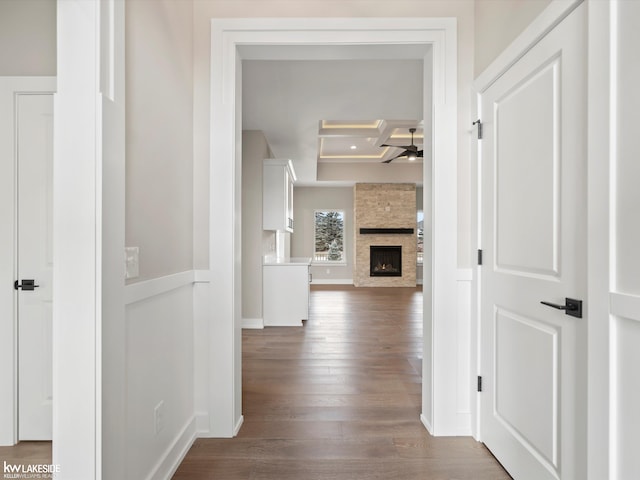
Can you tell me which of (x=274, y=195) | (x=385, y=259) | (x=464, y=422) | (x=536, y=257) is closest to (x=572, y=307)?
(x=536, y=257)

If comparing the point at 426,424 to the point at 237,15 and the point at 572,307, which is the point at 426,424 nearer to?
the point at 572,307

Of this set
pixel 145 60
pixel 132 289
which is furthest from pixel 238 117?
pixel 132 289

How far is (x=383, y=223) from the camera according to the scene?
32.1ft

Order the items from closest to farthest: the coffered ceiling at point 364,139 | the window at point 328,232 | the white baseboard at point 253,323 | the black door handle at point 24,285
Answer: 1. the black door handle at point 24,285
2. the white baseboard at point 253,323
3. the coffered ceiling at point 364,139
4. the window at point 328,232

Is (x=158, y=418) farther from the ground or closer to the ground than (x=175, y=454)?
farther from the ground

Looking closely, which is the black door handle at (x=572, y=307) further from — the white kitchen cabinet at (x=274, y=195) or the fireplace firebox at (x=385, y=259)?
the fireplace firebox at (x=385, y=259)

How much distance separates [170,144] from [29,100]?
101cm

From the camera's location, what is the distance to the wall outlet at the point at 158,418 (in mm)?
1687

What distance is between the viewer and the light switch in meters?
1.44

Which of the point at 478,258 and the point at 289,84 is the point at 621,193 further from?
the point at 289,84

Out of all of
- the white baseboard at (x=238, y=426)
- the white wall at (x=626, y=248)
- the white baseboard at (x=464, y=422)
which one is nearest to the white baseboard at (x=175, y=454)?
the white baseboard at (x=238, y=426)

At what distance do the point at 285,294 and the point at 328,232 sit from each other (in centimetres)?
558

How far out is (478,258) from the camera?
2146mm

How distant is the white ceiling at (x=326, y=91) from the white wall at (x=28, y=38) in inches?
42.8
